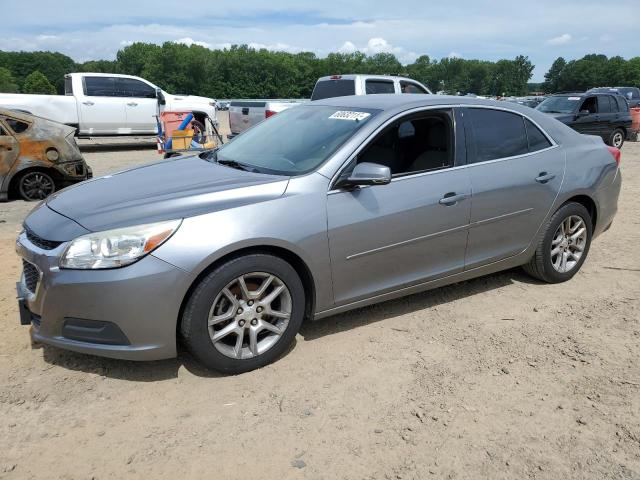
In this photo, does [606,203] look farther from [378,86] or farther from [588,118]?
[588,118]

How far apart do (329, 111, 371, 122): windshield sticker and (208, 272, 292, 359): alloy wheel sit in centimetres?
134

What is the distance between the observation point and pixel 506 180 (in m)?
4.21

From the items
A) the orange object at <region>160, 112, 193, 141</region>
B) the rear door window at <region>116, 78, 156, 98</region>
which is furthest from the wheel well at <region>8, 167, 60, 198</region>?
the rear door window at <region>116, 78, 156, 98</region>

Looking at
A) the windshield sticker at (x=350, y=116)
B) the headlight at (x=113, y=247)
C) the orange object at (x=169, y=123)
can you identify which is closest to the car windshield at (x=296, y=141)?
the windshield sticker at (x=350, y=116)

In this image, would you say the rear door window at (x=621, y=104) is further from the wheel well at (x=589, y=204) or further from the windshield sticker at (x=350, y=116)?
the windshield sticker at (x=350, y=116)

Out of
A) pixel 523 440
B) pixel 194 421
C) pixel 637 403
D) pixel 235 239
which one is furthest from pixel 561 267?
pixel 194 421

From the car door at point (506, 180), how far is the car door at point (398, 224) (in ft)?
0.45

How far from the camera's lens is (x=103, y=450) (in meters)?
2.63

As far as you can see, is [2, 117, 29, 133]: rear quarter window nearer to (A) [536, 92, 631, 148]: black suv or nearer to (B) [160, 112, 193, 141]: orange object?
(B) [160, 112, 193, 141]: orange object

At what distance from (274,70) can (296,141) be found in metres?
106

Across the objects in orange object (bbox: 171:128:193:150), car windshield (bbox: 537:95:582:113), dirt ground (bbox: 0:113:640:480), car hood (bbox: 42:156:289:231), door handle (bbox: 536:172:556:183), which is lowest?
dirt ground (bbox: 0:113:640:480)

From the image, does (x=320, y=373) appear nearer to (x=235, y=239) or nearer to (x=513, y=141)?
(x=235, y=239)

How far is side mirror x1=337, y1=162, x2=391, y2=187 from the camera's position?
3.40 metres

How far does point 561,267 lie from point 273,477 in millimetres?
3441
